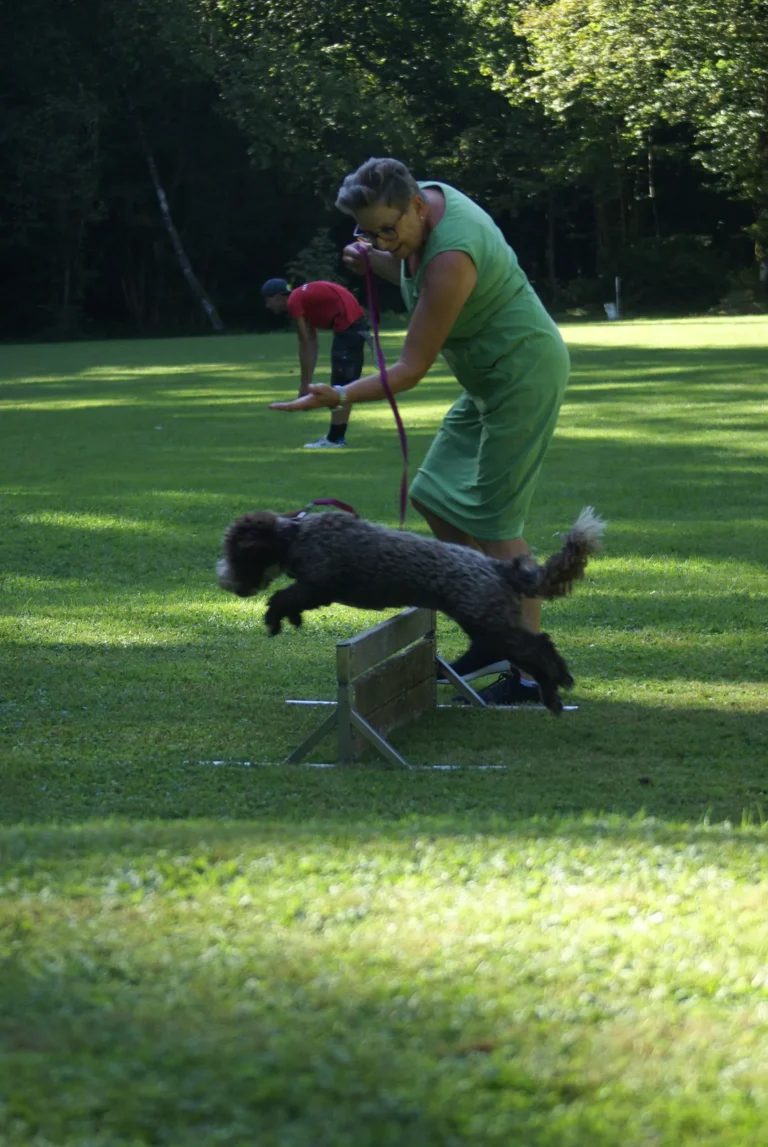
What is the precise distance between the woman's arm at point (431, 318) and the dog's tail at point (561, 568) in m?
0.84

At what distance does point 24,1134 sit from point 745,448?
43.0ft

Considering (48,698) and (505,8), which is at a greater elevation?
(505,8)

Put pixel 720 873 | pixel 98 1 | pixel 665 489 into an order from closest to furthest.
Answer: pixel 720 873, pixel 665 489, pixel 98 1

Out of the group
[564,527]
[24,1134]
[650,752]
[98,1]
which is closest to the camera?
[24,1134]

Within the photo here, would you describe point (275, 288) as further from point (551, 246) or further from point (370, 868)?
point (551, 246)

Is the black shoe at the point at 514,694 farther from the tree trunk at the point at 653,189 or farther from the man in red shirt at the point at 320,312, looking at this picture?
the tree trunk at the point at 653,189

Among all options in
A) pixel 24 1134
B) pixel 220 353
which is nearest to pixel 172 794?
pixel 24 1134

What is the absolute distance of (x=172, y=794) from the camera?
5359mm

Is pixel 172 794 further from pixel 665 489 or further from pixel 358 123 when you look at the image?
pixel 358 123

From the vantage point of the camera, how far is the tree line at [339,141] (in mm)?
47312

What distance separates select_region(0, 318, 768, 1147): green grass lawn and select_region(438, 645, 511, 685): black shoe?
0.36m

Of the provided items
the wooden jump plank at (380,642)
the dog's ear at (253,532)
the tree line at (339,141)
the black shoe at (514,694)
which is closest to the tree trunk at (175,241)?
the tree line at (339,141)

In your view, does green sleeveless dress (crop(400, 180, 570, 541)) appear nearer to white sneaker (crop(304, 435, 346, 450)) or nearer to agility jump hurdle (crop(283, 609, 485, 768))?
agility jump hurdle (crop(283, 609, 485, 768))

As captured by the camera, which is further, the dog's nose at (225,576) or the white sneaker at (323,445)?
the white sneaker at (323,445)
